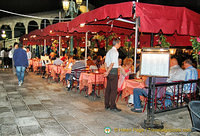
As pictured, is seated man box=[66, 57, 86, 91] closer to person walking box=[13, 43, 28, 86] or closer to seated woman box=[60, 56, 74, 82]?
seated woman box=[60, 56, 74, 82]

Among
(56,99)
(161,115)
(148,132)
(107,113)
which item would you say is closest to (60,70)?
(56,99)

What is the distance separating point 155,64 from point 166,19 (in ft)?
3.12

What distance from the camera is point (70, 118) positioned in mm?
4281

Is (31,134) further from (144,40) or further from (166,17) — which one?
(144,40)

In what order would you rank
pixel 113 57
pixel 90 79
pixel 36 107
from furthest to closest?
pixel 90 79 → pixel 36 107 → pixel 113 57

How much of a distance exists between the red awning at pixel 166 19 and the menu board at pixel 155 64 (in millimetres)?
465

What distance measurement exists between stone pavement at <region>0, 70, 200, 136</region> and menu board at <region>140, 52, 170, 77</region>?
3.65 feet

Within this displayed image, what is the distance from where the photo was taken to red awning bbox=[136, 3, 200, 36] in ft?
11.8

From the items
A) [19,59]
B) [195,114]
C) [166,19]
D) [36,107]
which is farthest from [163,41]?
[19,59]

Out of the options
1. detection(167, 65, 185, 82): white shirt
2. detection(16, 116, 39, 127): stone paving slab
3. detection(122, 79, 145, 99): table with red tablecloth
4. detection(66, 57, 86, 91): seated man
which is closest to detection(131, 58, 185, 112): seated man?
detection(167, 65, 185, 82): white shirt

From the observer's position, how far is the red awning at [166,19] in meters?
3.59

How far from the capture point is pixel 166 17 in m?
3.85

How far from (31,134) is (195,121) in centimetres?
266

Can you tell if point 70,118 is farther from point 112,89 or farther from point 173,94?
point 173,94
